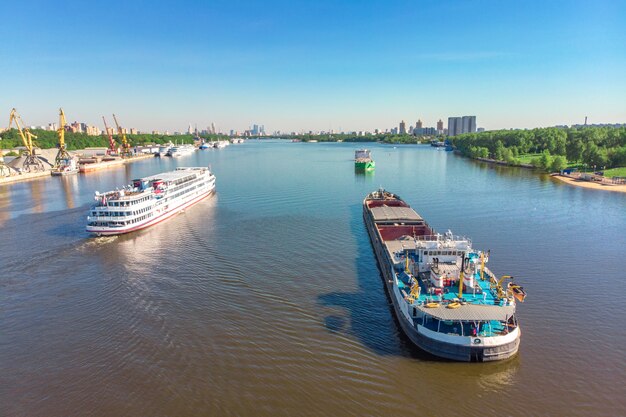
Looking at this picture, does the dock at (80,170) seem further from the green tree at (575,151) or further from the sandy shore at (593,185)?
the green tree at (575,151)

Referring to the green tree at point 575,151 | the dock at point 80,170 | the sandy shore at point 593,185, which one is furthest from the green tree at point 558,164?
the dock at point 80,170

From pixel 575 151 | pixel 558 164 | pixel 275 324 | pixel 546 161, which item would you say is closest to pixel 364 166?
pixel 546 161

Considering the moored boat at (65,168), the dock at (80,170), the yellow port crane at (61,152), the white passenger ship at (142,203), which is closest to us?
the white passenger ship at (142,203)

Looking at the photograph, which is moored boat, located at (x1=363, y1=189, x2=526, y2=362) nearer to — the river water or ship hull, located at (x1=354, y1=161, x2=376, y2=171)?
the river water

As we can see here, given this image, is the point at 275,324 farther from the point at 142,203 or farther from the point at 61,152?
the point at 61,152

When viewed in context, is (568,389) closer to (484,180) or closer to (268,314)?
(268,314)
